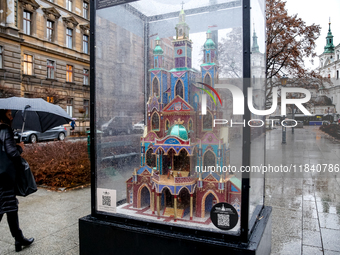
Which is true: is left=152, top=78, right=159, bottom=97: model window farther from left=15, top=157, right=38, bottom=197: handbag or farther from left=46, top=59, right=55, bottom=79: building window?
left=46, top=59, right=55, bottom=79: building window

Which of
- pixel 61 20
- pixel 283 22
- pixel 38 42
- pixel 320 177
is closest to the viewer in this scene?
pixel 320 177

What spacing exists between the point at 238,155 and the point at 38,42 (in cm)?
2882

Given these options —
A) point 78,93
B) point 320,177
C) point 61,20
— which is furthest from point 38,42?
point 320,177

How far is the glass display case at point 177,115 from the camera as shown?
284cm

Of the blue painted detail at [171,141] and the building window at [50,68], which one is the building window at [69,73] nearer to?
the building window at [50,68]

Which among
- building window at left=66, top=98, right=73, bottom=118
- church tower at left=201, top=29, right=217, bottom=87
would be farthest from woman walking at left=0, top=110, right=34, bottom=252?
building window at left=66, top=98, right=73, bottom=118

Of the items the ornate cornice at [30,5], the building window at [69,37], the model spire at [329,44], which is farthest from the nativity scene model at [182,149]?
the building window at [69,37]

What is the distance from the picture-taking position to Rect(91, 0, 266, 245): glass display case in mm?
2840

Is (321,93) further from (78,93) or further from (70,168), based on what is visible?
(78,93)

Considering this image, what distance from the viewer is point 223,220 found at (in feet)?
9.28

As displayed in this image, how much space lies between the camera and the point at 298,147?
16828 mm

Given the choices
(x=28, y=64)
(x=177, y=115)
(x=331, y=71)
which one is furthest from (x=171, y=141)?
(x=28, y=64)

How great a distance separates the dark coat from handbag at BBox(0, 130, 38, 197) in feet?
0.09

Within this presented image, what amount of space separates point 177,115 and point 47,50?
28.1 metres
